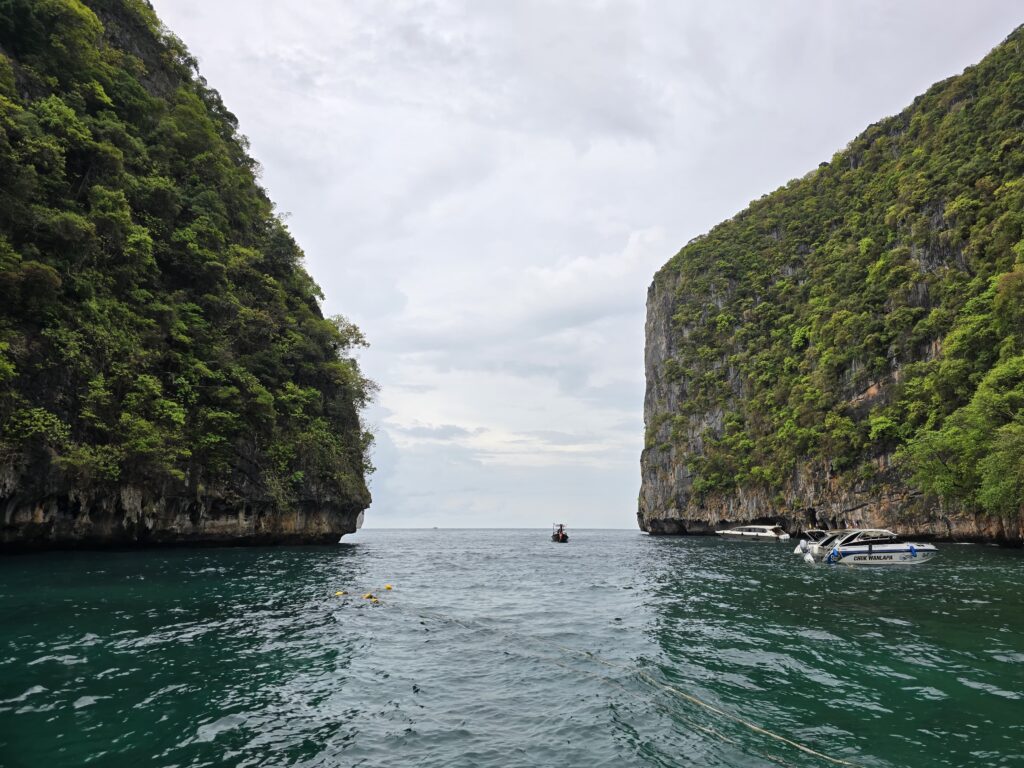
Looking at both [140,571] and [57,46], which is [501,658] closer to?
[140,571]

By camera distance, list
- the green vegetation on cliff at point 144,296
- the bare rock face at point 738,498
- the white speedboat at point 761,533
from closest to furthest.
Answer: the green vegetation on cliff at point 144,296, the bare rock face at point 738,498, the white speedboat at point 761,533

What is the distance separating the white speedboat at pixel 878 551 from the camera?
34.4m

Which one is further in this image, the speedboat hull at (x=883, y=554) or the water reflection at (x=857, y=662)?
the speedboat hull at (x=883, y=554)

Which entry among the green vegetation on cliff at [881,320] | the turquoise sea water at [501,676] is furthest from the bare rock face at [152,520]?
the green vegetation on cliff at [881,320]

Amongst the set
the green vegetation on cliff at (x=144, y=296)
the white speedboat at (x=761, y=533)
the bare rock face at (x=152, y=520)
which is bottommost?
the white speedboat at (x=761, y=533)

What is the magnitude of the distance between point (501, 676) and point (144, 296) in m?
34.2

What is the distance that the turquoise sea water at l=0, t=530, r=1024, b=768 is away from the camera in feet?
27.5

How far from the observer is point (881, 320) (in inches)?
2464

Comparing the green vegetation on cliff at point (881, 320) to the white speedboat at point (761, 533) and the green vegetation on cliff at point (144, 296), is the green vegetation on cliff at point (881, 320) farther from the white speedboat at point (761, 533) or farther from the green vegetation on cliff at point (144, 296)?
the green vegetation on cliff at point (144, 296)

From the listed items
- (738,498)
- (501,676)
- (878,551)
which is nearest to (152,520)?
(501,676)

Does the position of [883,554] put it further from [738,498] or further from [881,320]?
[738,498]

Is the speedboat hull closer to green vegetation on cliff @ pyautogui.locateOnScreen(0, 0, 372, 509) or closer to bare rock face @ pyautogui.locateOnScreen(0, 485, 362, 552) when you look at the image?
green vegetation on cliff @ pyautogui.locateOnScreen(0, 0, 372, 509)

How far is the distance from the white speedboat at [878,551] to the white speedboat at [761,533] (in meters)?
29.1

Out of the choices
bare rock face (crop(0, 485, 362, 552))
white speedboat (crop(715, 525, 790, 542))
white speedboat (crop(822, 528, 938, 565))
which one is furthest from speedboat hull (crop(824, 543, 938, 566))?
bare rock face (crop(0, 485, 362, 552))
